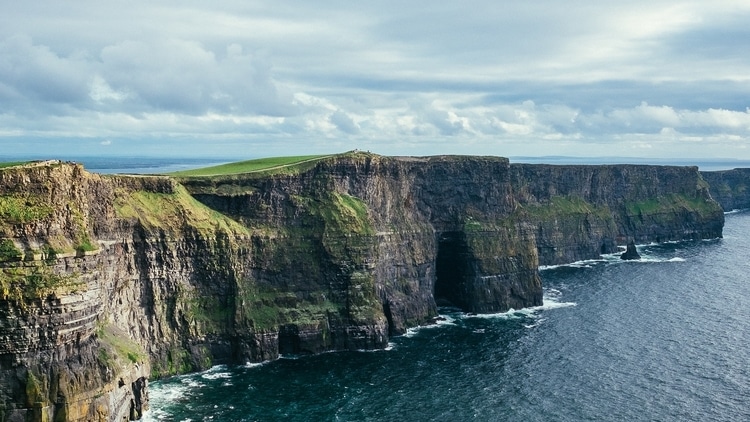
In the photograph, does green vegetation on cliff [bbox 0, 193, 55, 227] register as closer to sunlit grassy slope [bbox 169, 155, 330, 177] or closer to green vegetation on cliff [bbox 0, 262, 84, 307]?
green vegetation on cliff [bbox 0, 262, 84, 307]

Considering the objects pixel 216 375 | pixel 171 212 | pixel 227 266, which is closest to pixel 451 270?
pixel 227 266

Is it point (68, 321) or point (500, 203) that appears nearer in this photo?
point (68, 321)

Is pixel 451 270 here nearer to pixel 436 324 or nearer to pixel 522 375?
pixel 436 324

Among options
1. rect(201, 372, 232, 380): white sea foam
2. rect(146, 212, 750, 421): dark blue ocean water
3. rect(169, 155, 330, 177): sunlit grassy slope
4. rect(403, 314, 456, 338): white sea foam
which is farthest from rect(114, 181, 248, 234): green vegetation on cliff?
rect(403, 314, 456, 338): white sea foam

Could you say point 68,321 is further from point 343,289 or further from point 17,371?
point 343,289

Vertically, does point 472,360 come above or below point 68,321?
below

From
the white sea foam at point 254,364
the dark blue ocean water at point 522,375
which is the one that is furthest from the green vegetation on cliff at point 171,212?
the dark blue ocean water at point 522,375

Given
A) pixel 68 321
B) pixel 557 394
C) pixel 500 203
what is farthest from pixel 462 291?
pixel 68 321
